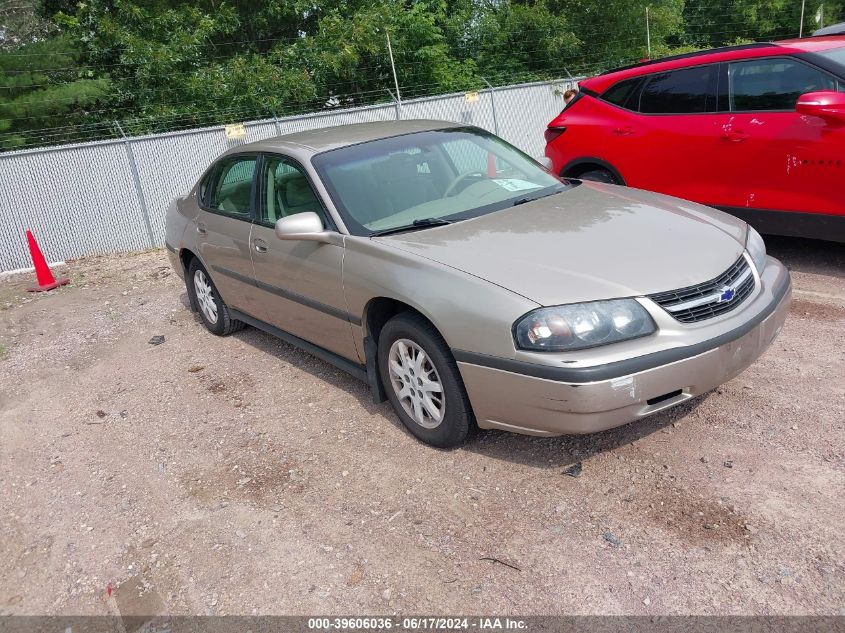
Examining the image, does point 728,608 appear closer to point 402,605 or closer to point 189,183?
point 402,605

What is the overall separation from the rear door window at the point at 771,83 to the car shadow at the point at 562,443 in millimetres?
3015

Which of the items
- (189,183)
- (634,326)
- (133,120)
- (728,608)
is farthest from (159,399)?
(133,120)

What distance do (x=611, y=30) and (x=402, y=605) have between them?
21924 millimetres

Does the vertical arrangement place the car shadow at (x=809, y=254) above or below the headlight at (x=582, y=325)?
below

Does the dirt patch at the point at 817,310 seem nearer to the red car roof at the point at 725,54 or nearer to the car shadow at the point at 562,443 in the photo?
the car shadow at the point at 562,443

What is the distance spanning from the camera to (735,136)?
5.77 meters

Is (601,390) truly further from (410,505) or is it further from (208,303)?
(208,303)

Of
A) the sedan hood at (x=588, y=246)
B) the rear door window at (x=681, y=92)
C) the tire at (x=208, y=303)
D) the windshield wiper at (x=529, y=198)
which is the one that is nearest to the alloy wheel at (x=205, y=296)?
the tire at (x=208, y=303)

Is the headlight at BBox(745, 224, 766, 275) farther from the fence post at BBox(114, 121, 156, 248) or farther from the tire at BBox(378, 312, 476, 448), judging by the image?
the fence post at BBox(114, 121, 156, 248)

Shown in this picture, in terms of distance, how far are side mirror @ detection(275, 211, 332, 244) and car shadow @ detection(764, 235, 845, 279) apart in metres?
3.94

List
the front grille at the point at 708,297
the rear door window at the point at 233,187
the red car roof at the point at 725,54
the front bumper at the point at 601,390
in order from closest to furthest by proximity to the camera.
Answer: the front bumper at the point at 601,390, the front grille at the point at 708,297, the rear door window at the point at 233,187, the red car roof at the point at 725,54

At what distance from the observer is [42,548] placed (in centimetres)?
347

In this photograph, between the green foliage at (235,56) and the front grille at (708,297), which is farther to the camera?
the green foliage at (235,56)

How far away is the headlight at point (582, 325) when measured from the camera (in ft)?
10.1
